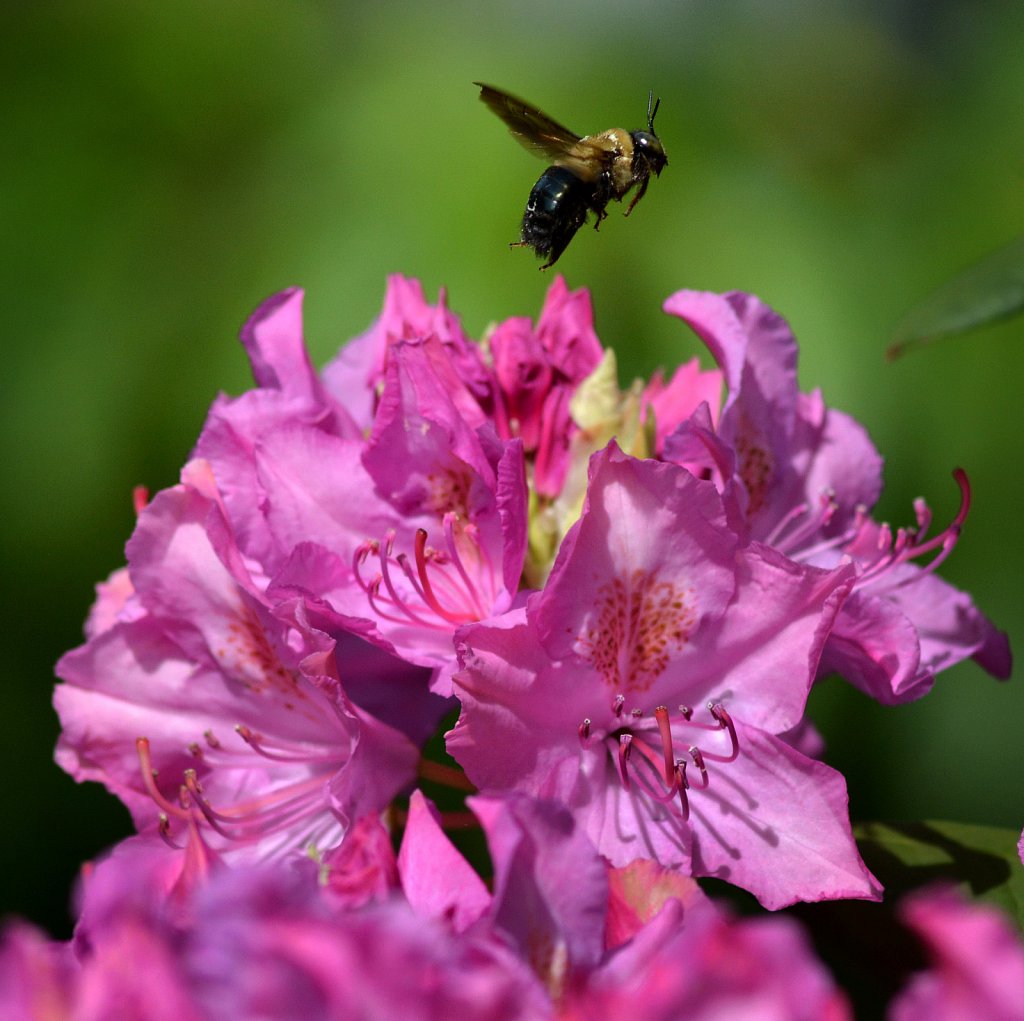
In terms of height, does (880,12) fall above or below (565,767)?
above

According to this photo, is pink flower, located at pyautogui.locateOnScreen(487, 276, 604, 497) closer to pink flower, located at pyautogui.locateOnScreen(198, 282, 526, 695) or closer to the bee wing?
pink flower, located at pyautogui.locateOnScreen(198, 282, 526, 695)

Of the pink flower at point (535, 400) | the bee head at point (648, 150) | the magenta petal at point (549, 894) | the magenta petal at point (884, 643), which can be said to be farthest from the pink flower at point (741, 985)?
the bee head at point (648, 150)

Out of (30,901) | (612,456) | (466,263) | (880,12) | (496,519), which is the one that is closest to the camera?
(612,456)

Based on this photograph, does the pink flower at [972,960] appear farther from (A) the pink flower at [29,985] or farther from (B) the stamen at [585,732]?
(B) the stamen at [585,732]

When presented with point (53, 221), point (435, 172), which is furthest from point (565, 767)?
point (53, 221)

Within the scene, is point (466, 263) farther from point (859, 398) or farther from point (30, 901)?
point (30, 901)

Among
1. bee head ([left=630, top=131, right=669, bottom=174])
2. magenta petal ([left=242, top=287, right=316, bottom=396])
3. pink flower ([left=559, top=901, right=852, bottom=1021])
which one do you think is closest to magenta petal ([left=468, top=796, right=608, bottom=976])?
pink flower ([left=559, top=901, right=852, bottom=1021])

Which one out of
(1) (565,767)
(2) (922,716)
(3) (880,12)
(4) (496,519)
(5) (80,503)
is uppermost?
(3) (880,12)
